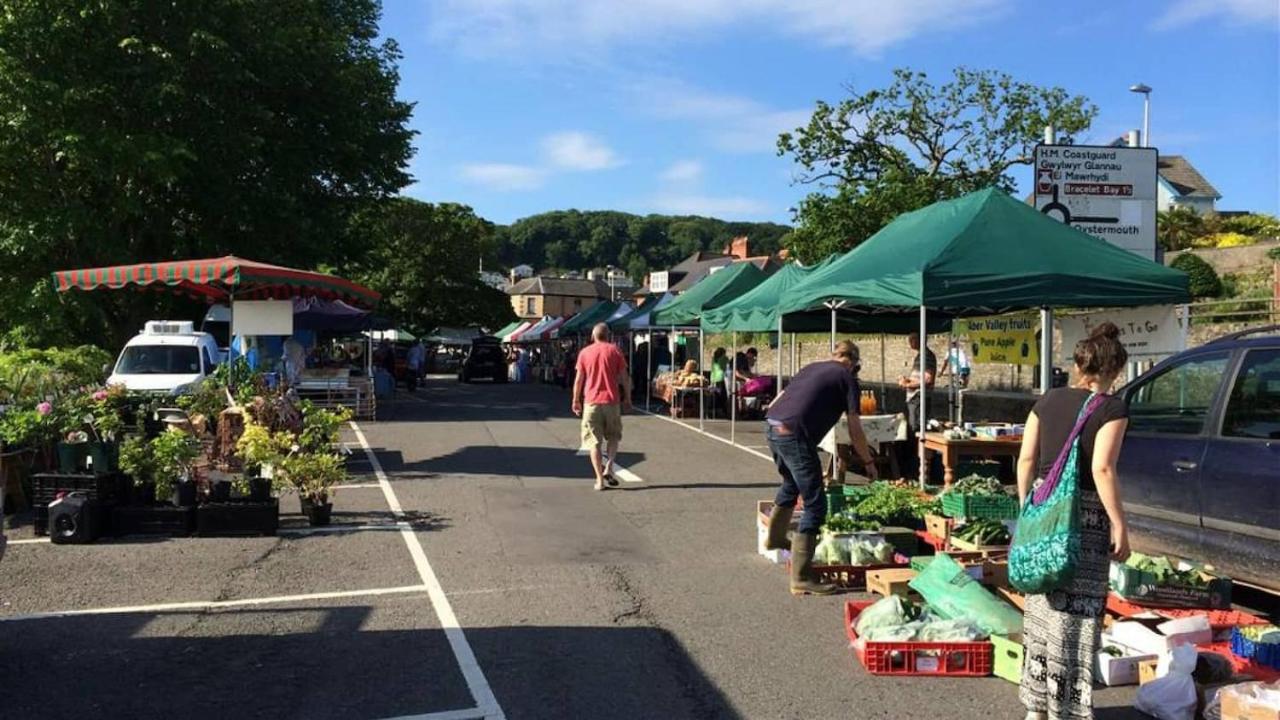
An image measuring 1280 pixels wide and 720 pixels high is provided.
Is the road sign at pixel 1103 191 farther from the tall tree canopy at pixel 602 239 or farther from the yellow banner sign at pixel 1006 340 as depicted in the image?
the tall tree canopy at pixel 602 239

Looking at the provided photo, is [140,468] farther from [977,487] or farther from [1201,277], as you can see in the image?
[1201,277]

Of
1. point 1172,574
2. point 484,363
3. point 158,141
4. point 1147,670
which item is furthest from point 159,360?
point 484,363

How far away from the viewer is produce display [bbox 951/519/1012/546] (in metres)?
6.81

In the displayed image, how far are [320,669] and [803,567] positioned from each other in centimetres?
314

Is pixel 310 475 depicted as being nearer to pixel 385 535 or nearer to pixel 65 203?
pixel 385 535

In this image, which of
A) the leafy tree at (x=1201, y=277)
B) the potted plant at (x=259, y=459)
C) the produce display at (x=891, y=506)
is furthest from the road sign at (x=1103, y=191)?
the leafy tree at (x=1201, y=277)

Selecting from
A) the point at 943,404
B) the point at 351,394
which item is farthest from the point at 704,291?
the point at 351,394

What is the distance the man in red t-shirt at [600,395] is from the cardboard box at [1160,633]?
21.0 ft

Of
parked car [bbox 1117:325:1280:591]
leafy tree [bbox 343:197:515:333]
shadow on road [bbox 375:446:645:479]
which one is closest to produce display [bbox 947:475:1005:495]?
parked car [bbox 1117:325:1280:591]

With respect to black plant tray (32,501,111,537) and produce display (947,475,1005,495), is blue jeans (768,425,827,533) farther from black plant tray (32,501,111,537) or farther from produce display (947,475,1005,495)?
black plant tray (32,501,111,537)

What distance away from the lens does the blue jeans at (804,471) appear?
6.34 m

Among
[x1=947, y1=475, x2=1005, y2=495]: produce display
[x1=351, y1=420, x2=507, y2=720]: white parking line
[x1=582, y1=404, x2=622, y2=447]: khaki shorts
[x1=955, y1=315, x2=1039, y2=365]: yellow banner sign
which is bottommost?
[x1=351, y1=420, x2=507, y2=720]: white parking line

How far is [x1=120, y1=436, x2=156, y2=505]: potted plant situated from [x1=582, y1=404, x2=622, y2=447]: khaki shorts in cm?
434

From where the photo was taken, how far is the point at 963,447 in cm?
993
